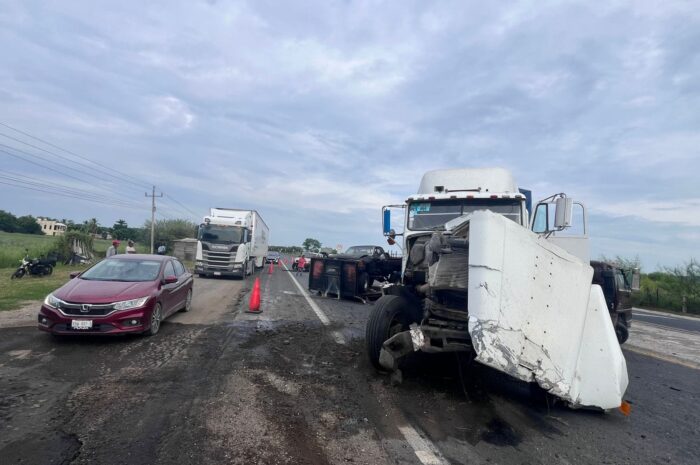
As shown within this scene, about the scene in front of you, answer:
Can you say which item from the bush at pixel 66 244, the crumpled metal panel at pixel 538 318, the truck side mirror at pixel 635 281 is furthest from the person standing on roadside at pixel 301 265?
the crumpled metal panel at pixel 538 318

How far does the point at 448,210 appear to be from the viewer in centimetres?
773

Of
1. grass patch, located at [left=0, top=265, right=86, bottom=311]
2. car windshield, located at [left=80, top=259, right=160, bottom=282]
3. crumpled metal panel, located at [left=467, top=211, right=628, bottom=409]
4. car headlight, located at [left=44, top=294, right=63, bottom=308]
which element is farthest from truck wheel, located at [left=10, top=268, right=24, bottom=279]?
crumpled metal panel, located at [left=467, top=211, right=628, bottom=409]

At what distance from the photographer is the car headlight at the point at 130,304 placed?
702cm

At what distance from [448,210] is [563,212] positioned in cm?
187

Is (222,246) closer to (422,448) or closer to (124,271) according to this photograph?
(124,271)

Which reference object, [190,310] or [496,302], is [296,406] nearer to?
[496,302]

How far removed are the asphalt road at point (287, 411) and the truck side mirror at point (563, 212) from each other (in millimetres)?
2447

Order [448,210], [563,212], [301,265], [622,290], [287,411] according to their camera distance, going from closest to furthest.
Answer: [287,411] < [563,212] < [448,210] < [622,290] < [301,265]

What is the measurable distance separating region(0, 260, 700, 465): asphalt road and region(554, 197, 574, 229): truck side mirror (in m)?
2.45

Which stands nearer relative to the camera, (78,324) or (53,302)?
(78,324)

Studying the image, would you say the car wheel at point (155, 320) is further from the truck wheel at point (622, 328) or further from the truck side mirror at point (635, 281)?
the truck side mirror at point (635, 281)

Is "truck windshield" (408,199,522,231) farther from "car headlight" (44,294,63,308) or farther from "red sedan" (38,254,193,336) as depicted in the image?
"car headlight" (44,294,63,308)

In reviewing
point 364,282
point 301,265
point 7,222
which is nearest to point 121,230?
point 7,222

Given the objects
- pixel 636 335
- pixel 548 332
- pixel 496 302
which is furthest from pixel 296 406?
pixel 636 335
